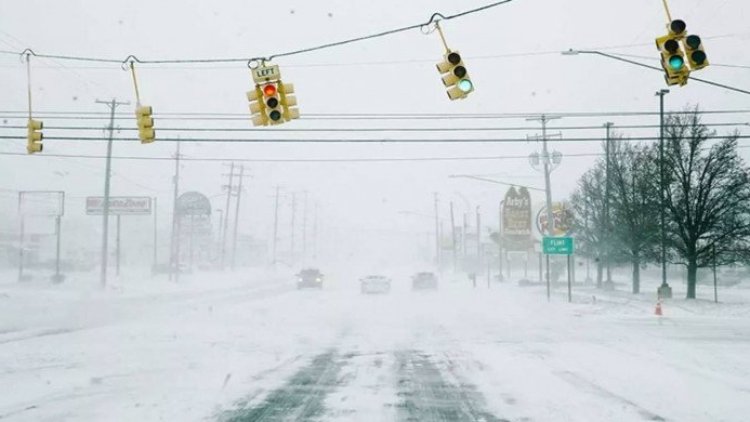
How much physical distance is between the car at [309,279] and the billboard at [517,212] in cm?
1460

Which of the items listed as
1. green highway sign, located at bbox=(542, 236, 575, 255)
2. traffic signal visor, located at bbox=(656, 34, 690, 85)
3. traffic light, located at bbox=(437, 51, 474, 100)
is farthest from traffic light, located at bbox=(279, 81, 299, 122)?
green highway sign, located at bbox=(542, 236, 575, 255)

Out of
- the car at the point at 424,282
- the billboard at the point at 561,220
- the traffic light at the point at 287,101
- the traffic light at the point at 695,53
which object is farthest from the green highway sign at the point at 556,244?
Answer: the traffic light at the point at 695,53

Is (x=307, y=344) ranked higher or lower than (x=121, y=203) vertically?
lower

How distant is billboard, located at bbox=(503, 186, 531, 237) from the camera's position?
5200 centimetres

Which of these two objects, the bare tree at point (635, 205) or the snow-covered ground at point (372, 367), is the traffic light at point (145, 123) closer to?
the snow-covered ground at point (372, 367)

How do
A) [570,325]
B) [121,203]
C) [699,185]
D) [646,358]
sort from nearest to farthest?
[646,358], [570,325], [699,185], [121,203]

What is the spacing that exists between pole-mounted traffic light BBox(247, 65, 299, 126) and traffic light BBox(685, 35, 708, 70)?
796 cm

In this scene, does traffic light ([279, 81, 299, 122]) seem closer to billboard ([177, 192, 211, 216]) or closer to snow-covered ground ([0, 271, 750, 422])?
snow-covered ground ([0, 271, 750, 422])

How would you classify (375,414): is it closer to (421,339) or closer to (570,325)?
(421,339)

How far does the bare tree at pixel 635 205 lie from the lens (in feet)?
130

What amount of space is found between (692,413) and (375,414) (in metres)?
4.25

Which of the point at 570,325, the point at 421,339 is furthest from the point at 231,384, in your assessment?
the point at 570,325

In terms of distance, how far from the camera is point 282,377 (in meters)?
13.0

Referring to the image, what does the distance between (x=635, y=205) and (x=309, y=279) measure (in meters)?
24.5
